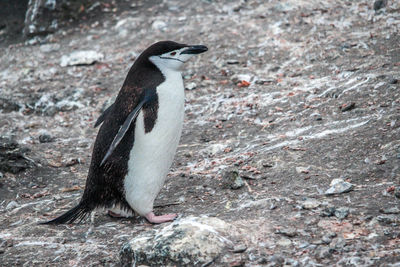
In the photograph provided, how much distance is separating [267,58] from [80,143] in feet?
6.84

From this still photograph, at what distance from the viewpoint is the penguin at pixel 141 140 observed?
3.68 metres

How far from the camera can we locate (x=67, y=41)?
7.66 metres

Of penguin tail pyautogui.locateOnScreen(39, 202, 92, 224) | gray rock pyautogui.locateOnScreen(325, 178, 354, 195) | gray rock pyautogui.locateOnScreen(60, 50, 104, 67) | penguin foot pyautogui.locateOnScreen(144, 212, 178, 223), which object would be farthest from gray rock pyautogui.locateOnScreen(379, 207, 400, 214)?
gray rock pyautogui.locateOnScreen(60, 50, 104, 67)

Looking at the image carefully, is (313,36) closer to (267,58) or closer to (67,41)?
(267,58)

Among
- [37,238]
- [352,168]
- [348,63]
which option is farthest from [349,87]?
[37,238]

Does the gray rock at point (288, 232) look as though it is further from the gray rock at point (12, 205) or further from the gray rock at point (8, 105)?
the gray rock at point (8, 105)

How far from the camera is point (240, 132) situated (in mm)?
4938

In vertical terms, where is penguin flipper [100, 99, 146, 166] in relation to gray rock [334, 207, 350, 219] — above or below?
above

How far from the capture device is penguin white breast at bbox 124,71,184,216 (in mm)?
3688

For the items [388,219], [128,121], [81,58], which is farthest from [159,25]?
[388,219]

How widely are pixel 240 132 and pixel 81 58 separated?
2909 millimetres

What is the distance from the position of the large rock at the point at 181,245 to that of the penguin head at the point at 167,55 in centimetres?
114

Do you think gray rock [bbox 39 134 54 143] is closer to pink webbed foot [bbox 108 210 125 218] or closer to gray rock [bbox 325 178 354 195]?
pink webbed foot [bbox 108 210 125 218]

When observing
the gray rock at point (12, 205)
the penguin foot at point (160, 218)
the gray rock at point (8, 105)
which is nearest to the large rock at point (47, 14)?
the gray rock at point (8, 105)
